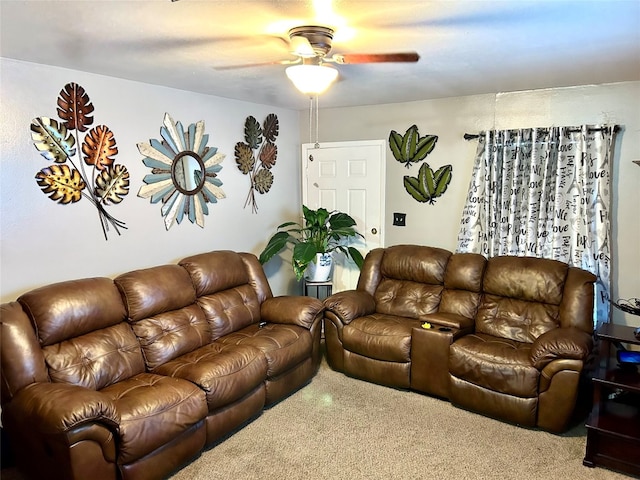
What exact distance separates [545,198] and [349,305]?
190 centimetres

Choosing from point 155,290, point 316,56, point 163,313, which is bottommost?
point 163,313

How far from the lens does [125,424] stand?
233 cm

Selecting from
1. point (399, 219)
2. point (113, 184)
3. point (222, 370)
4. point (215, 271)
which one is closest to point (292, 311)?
point (215, 271)

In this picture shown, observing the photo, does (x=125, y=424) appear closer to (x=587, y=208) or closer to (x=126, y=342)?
(x=126, y=342)

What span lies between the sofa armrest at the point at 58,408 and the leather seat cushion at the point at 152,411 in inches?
4.1

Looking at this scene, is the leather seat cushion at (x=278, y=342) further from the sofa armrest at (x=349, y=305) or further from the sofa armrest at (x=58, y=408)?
the sofa armrest at (x=58, y=408)

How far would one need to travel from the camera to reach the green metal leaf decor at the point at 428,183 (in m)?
4.41

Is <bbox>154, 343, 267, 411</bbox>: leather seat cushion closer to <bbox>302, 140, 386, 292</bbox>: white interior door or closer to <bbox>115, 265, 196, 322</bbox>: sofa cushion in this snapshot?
<bbox>115, 265, 196, 322</bbox>: sofa cushion

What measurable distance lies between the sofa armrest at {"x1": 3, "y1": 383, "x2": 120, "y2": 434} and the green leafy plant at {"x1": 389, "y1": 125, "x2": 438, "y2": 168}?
3.46 meters

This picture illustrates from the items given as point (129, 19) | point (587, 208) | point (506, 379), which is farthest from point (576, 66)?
point (129, 19)

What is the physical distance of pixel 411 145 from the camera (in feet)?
15.0

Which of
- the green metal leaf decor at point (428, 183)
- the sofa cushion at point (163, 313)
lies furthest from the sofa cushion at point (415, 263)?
the sofa cushion at point (163, 313)

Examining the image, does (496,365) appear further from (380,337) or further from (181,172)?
(181,172)

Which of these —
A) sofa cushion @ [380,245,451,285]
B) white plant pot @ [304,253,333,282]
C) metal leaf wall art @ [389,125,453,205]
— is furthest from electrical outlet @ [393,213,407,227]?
white plant pot @ [304,253,333,282]
